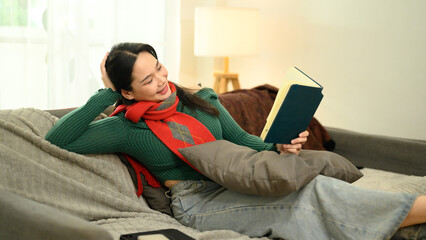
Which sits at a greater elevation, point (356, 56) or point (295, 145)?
point (356, 56)

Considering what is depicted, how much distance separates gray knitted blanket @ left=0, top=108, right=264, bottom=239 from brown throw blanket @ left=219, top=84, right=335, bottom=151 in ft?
2.90

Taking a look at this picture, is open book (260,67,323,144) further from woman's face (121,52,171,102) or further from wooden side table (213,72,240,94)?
wooden side table (213,72,240,94)

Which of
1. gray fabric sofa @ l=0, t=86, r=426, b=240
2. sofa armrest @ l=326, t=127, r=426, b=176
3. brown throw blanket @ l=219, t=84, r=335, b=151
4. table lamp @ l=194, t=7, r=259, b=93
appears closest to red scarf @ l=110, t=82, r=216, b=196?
gray fabric sofa @ l=0, t=86, r=426, b=240

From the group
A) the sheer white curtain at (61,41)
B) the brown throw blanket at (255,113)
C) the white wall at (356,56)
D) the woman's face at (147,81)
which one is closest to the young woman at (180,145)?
the woman's face at (147,81)

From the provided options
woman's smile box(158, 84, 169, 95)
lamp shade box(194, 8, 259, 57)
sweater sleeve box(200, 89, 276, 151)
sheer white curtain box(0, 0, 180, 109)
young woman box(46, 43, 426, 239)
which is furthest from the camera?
lamp shade box(194, 8, 259, 57)

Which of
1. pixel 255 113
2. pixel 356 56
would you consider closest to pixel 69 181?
pixel 255 113

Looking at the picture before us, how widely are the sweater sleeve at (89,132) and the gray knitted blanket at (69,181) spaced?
37mm

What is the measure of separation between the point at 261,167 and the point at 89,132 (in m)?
0.62

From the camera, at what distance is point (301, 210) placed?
1611 mm

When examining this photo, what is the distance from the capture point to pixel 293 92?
1.58 m

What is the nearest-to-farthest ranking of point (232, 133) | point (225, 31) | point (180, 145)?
point (180, 145)
point (232, 133)
point (225, 31)

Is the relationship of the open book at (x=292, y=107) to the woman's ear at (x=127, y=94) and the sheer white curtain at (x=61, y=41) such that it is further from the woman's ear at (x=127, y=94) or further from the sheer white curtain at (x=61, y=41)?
the sheer white curtain at (x=61, y=41)

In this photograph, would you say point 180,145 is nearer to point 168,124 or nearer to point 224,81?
point 168,124

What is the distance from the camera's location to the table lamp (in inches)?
136
